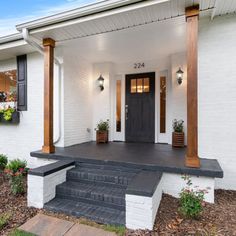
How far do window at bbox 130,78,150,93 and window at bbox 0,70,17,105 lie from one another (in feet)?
11.1

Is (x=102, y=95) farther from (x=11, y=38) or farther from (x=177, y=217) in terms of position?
(x=177, y=217)

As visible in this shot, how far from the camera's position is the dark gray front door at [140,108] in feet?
18.5

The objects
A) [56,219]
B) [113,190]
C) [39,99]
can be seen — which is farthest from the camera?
[39,99]

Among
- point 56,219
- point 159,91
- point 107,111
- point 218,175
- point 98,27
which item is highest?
point 98,27

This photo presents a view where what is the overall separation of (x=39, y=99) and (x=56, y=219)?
3.18 metres

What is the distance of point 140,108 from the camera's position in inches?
226

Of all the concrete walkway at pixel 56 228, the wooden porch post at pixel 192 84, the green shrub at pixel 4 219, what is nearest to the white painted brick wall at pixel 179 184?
the wooden porch post at pixel 192 84

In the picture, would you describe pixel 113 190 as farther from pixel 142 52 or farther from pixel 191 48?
pixel 142 52

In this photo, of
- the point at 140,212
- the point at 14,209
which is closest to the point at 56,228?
the point at 14,209

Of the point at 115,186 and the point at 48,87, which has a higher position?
the point at 48,87

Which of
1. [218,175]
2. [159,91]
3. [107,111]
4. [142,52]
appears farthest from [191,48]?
[107,111]

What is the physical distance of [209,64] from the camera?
3.26 meters

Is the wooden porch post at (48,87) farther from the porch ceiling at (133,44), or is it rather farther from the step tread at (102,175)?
the step tread at (102,175)

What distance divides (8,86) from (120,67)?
3365mm
